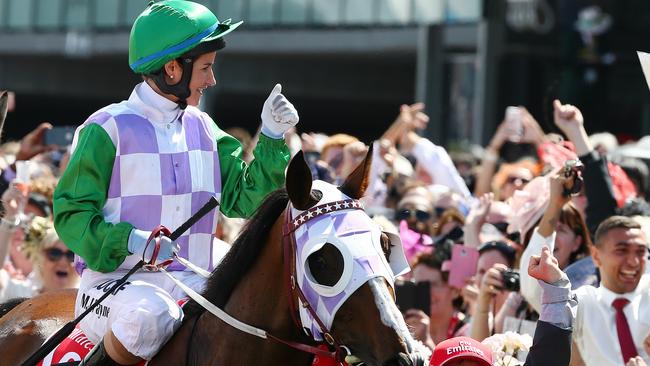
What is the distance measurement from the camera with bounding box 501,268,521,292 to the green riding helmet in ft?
7.70

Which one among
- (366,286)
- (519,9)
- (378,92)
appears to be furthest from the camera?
(378,92)

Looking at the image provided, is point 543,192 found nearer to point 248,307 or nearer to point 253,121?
point 248,307

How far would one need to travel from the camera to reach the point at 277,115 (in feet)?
17.2

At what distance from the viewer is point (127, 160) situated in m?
5.16

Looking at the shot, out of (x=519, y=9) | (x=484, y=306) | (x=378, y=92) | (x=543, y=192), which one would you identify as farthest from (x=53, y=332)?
(x=378, y=92)

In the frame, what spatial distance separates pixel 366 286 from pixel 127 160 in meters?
1.27

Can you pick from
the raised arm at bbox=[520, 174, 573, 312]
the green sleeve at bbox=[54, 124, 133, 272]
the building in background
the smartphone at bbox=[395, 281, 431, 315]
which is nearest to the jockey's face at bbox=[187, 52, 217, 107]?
the green sleeve at bbox=[54, 124, 133, 272]

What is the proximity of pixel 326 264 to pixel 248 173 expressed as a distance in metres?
1.05

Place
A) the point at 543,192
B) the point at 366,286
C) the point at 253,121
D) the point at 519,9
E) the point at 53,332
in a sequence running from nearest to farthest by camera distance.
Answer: the point at 366,286, the point at 53,332, the point at 543,192, the point at 519,9, the point at 253,121

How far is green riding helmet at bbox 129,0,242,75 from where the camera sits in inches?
203

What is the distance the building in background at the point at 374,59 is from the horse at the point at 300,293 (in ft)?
80.9

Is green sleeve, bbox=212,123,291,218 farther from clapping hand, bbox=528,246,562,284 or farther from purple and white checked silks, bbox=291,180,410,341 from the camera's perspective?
clapping hand, bbox=528,246,562,284

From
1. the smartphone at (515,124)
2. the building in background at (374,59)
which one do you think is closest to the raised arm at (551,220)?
the smartphone at (515,124)

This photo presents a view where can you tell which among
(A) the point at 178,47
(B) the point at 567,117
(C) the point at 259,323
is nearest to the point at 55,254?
(B) the point at 567,117
